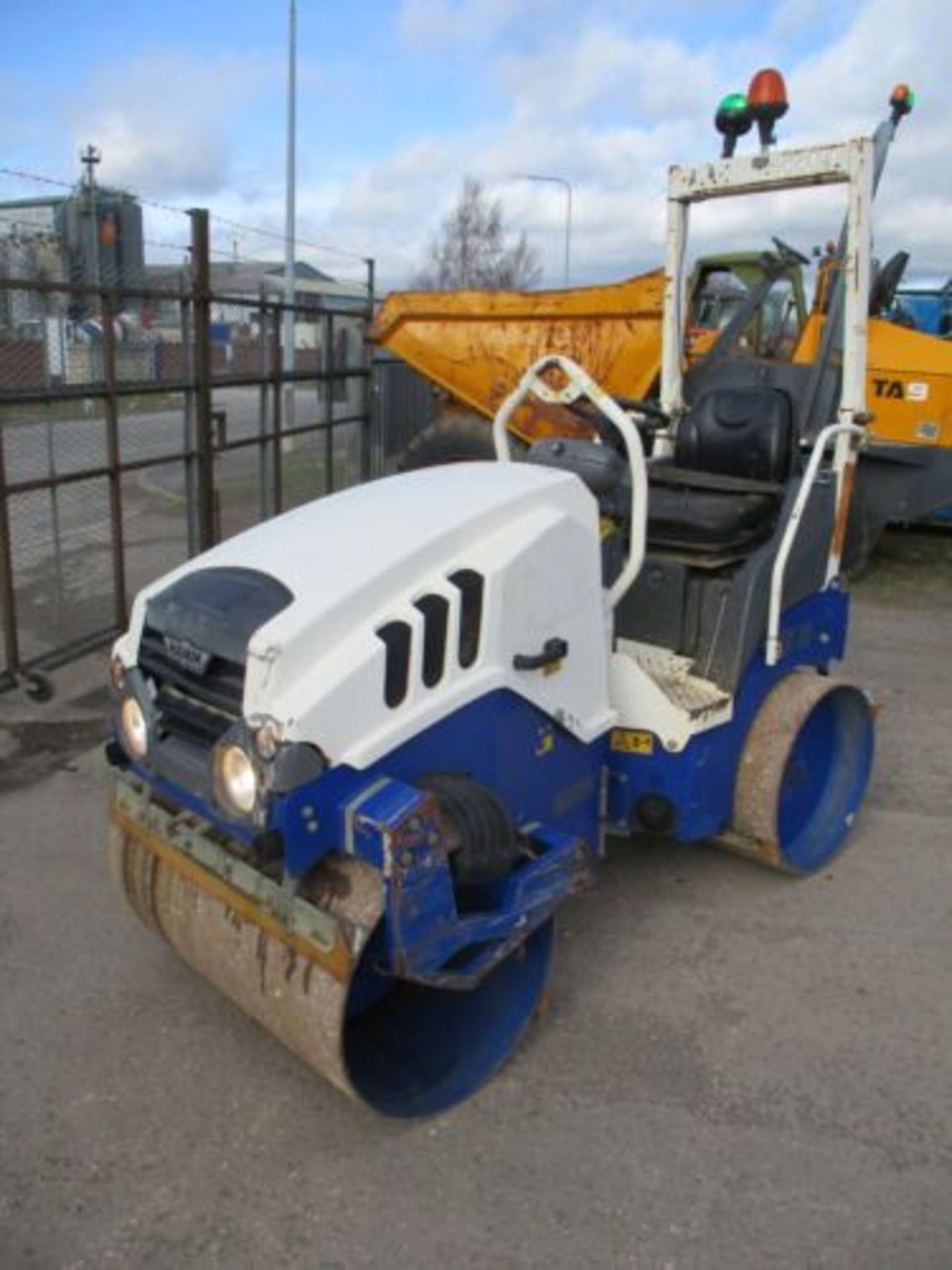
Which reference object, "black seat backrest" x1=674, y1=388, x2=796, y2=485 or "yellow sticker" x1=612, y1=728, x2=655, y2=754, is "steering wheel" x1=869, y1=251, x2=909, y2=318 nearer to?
"black seat backrest" x1=674, y1=388, x2=796, y2=485

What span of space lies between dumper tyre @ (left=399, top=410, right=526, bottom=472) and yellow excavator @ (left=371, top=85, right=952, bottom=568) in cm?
1

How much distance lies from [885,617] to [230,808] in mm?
5990

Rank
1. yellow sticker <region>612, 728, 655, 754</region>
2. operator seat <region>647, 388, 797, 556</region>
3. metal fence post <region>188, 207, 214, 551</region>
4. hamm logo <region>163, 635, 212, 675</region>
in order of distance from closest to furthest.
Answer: hamm logo <region>163, 635, 212, 675</region>
yellow sticker <region>612, 728, 655, 754</region>
operator seat <region>647, 388, 797, 556</region>
metal fence post <region>188, 207, 214, 551</region>

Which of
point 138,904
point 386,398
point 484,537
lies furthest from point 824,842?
point 386,398

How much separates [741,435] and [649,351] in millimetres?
4287

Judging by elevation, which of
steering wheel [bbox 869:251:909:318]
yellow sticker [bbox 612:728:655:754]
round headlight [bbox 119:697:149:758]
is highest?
steering wheel [bbox 869:251:909:318]

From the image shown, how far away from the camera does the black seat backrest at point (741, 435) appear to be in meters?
3.78

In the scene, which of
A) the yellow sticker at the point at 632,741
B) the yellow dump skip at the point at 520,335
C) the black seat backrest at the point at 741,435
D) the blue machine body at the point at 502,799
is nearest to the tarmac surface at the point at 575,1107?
the blue machine body at the point at 502,799

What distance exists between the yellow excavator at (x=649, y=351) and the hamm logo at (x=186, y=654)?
4.87 metres

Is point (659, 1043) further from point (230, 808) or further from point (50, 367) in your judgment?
point (50, 367)

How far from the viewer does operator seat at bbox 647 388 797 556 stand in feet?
11.7

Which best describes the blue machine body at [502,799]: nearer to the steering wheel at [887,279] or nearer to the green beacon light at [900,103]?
the green beacon light at [900,103]

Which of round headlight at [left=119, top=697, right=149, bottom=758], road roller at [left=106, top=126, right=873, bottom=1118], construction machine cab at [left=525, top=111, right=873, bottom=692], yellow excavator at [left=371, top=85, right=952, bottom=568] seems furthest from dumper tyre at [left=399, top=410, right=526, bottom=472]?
round headlight at [left=119, top=697, right=149, bottom=758]

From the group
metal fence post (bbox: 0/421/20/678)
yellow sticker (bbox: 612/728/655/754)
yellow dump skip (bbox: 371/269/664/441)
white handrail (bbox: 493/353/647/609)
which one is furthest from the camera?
→ yellow dump skip (bbox: 371/269/664/441)
